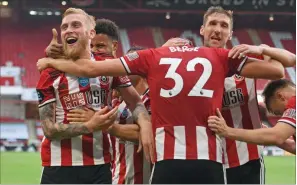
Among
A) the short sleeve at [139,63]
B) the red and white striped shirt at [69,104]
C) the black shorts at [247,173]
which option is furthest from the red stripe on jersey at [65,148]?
the black shorts at [247,173]

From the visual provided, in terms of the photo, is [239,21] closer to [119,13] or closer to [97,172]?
[119,13]

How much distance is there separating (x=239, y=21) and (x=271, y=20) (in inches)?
61.7

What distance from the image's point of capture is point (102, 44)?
4398mm

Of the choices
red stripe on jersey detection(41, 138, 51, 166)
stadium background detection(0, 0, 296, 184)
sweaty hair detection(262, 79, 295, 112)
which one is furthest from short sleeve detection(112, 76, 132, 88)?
stadium background detection(0, 0, 296, 184)

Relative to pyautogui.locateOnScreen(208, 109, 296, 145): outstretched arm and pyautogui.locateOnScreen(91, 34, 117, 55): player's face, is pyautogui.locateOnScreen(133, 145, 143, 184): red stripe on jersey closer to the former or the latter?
pyautogui.locateOnScreen(91, 34, 117, 55): player's face

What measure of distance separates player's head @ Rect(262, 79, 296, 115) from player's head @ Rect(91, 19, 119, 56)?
51.3 inches

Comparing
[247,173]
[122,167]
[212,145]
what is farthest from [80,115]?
[247,173]

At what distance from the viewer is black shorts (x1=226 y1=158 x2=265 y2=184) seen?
14.7 feet

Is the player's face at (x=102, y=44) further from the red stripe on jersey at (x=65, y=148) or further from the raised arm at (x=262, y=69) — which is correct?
the raised arm at (x=262, y=69)

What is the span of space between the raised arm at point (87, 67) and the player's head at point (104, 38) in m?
0.61

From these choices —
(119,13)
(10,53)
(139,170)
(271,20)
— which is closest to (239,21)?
(271,20)

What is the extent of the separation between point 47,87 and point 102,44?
79 centimetres

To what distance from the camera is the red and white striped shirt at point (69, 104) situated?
3789 millimetres

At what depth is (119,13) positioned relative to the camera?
26.1m
